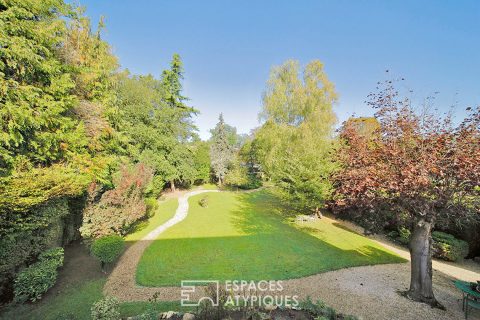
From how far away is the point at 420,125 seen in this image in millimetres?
6426

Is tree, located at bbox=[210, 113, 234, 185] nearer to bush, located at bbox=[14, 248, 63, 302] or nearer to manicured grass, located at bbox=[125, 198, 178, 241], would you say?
manicured grass, located at bbox=[125, 198, 178, 241]

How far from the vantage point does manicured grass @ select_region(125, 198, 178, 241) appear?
1355 centimetres

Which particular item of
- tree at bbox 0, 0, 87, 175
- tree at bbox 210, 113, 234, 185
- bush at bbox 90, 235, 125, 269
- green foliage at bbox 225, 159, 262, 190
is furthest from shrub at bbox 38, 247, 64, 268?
tree at bbox 210, 113, 234, 185

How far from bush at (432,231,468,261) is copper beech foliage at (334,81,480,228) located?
557cm

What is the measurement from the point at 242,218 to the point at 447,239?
11853mm

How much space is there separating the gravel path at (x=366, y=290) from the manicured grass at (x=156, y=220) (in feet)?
10.7

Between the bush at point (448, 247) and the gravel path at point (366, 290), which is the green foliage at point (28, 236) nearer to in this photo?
the gravel path at point (366, 290)

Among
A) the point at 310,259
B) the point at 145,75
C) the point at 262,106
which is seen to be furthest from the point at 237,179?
the point at 310,259

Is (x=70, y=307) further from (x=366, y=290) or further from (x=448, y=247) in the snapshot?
(x=448, y=247)

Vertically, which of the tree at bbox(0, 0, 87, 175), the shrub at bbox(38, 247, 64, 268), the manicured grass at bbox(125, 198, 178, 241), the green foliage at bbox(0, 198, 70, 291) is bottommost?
the manicured grass at bbox(125, 198, 178, 241)

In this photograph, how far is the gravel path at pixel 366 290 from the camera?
614 cm

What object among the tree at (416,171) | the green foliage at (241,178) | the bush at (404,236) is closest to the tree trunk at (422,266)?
the tree at (416,171)

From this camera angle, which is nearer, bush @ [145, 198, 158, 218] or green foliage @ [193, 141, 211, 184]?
bush @ [145, 198, 158, 218]

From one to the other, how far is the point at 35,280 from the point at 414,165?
39.7ft
